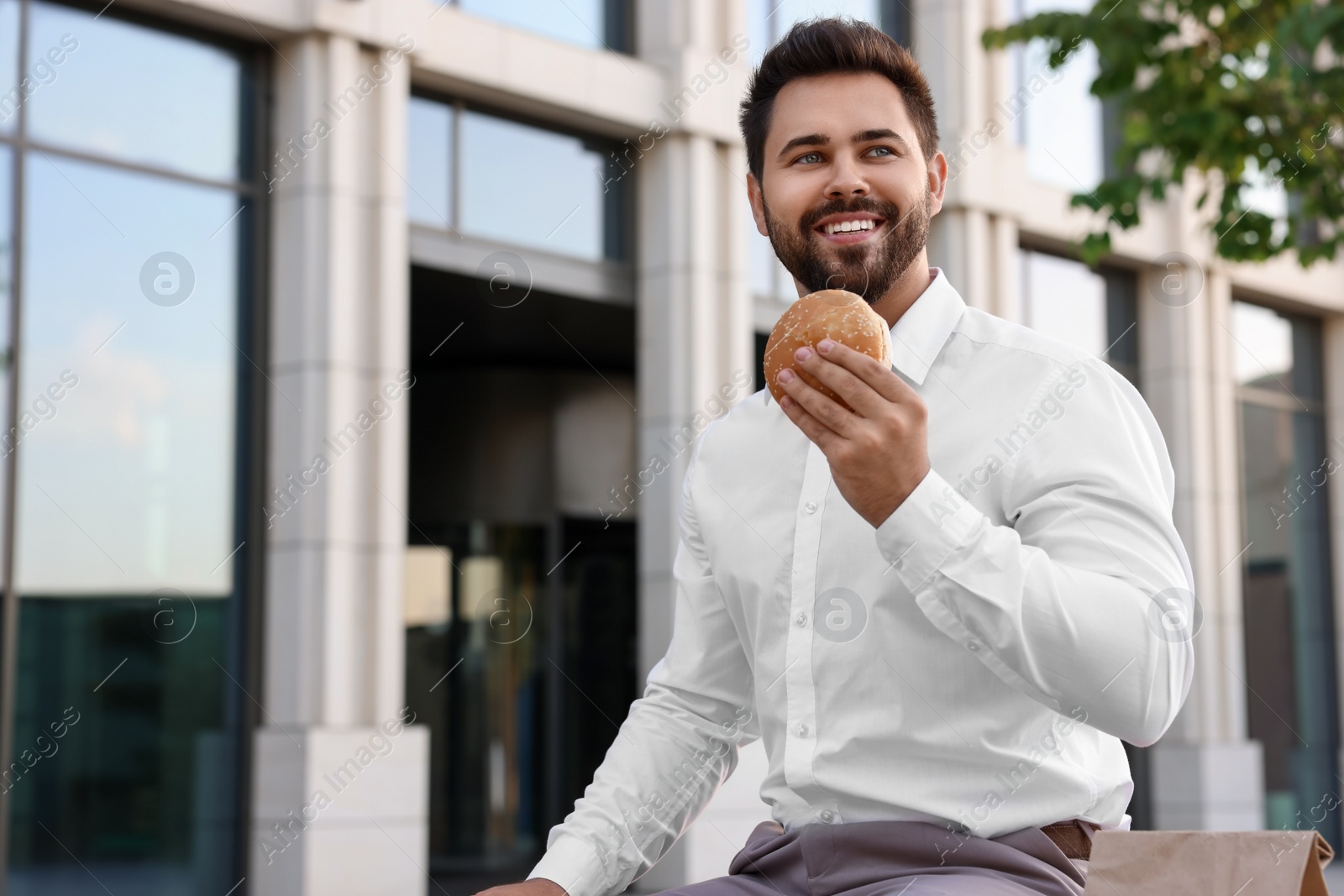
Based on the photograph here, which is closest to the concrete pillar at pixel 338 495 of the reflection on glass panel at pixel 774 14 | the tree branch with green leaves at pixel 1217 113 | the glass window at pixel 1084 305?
the reflection on glass panel at pixel 774 14

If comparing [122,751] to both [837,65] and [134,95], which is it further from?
[837,65]

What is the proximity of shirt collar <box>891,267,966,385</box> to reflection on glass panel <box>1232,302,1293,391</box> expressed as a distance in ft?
47.3

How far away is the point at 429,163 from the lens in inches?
407

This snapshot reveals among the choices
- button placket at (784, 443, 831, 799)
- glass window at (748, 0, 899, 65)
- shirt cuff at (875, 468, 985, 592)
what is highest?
glass window at (748, 0, 899, 65)

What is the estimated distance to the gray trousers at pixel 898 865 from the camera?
200 centimetres

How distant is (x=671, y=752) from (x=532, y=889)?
1.19ft

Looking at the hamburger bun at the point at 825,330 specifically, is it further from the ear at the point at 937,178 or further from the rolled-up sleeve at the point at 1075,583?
the ear at the point at 937,178

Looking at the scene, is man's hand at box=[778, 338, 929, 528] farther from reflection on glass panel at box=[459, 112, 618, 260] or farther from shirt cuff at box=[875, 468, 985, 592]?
reflection on glass panel at box=[459, 112, 618, 260]

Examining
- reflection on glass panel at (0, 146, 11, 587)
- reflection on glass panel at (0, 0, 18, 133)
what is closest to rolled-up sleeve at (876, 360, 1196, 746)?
reflection on glass panel at (0, 146, 11, 587)

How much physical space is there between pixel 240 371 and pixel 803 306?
26.0 ft

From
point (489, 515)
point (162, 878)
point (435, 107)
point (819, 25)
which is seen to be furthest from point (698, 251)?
point (819, 25)

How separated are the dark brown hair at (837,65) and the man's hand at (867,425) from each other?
75cm

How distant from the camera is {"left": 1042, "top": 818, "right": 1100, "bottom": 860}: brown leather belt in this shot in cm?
213

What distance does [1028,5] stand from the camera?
46.7 ft
